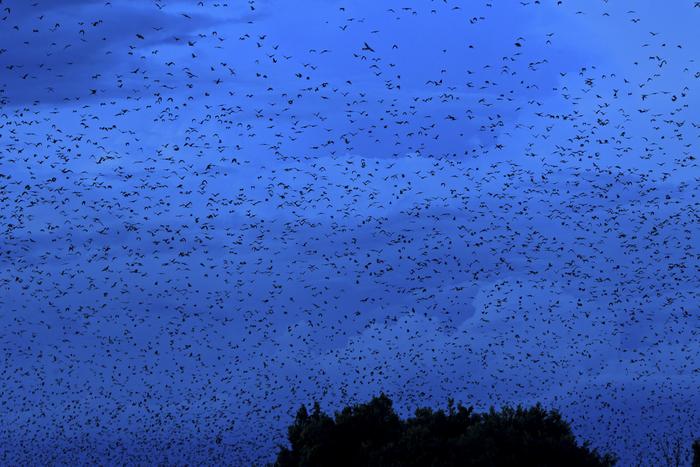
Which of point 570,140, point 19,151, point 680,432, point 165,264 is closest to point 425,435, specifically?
point 570,140

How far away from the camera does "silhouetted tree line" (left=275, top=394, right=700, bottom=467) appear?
39500mm

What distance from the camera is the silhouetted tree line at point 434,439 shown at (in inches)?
1555

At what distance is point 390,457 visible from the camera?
141 ft

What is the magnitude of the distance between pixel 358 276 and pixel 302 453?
14.2m

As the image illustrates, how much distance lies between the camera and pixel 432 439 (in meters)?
42.8

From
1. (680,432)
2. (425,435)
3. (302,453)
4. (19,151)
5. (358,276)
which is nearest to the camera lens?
(425,435)

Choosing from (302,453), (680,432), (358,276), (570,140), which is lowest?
(680,432)

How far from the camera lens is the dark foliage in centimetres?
3950

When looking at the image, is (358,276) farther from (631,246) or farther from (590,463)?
(590,463)

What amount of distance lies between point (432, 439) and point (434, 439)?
156 millimetres

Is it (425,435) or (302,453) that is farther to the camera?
(302,453)

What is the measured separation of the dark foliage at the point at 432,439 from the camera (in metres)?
39.5

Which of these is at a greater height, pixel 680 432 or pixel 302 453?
pixel 302 453

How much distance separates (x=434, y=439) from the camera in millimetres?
42625
